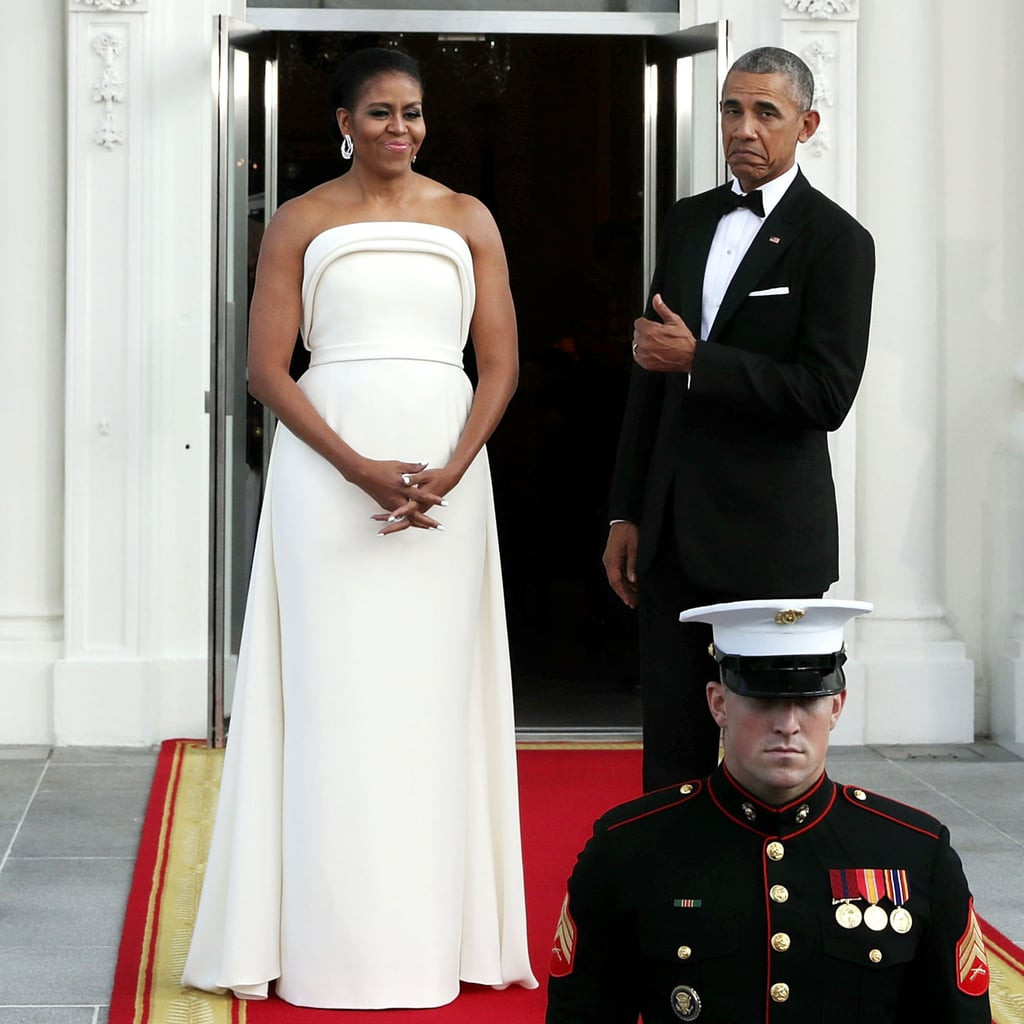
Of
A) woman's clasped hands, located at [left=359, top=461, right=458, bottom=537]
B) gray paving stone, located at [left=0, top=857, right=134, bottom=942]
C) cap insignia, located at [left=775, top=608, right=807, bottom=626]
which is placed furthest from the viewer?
gray paving stone, located at [left=0, top=857, right=134, bottom=942]

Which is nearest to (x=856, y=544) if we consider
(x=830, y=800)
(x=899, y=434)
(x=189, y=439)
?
(x=899, y=434)

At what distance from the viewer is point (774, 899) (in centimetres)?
Result: 182

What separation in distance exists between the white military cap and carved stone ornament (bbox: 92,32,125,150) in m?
4.22

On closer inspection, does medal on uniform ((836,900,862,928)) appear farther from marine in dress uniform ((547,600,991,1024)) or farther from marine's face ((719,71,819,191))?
marine's face ((719,71,819,191))

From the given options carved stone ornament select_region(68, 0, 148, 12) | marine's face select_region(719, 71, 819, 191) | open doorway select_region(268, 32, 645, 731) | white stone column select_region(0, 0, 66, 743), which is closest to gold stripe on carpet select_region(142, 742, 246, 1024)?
white stone column select_region(0, 0, 66, 743)

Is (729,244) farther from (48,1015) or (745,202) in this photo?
(48,1015)

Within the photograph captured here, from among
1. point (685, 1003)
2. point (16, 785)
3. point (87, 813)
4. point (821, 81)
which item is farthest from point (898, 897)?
point (821, 81)

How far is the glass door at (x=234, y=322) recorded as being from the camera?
5.48m

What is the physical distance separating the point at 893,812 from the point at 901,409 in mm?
4185

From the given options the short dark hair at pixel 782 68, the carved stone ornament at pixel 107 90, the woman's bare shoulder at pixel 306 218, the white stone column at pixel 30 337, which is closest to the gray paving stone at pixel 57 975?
the woman's bare shoulder at pixel 306 218

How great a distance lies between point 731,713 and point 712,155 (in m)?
4.06

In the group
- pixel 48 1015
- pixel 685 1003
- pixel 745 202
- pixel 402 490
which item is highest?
pixel 745 202

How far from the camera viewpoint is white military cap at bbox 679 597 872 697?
187 cm

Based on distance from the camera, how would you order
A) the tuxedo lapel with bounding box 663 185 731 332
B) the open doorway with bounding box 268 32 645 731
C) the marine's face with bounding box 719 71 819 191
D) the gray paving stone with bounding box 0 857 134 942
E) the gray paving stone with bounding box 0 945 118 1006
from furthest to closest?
1. the open doorway with bounding box 268 32 645 731
2. the gray paving stone with bounding box 0 857 134 942
3. the gray paving stone with bounding box 0 945 118 1006
4. the tuxedo lapel with bounding box 663 185 731 332
5. the marine's face with bounding box 719 71 819 191
